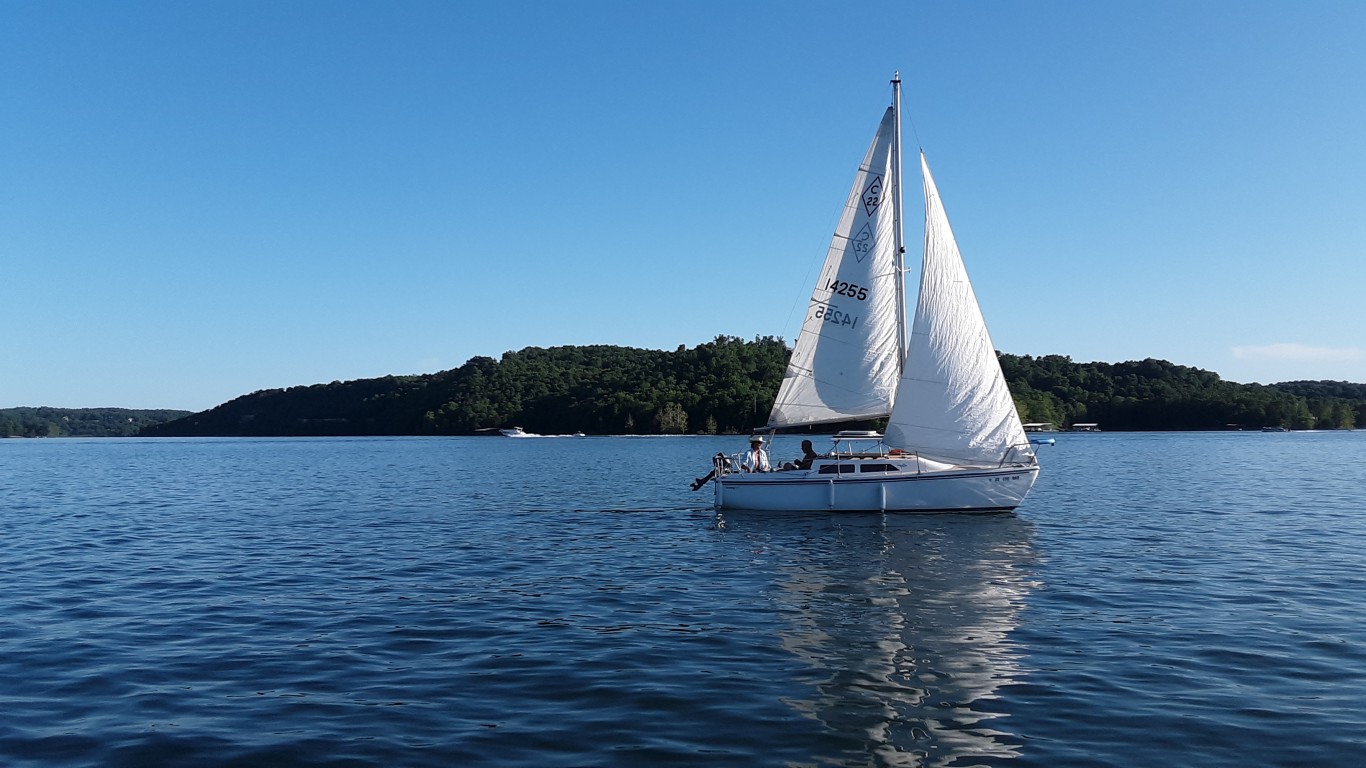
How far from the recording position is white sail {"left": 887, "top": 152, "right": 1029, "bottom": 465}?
103ft

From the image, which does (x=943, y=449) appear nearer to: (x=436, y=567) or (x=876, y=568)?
(x=876, y=568)

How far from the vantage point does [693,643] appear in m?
14.6

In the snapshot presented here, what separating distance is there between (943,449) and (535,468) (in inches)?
1829

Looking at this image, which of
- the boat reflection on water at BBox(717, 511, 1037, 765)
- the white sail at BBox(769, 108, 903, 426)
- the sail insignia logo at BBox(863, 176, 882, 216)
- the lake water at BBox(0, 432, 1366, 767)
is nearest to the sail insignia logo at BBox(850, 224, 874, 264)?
the white sail at BBox(769, 108, 903, 426)

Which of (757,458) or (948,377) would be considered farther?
(757,458)

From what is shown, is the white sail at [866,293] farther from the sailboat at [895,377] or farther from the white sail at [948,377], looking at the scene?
the white sail at [948,377]

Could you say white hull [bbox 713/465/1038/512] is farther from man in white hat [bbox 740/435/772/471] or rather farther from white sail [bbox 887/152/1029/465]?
man in white hat [bbox 740/435/772/471]

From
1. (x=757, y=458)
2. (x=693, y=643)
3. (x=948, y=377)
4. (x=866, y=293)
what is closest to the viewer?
(x=693, y=643)

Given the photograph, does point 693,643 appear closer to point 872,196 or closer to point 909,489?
point 909,489

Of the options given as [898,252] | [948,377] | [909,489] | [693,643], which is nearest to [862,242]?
[898,252]

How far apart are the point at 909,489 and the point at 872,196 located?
1059 cm

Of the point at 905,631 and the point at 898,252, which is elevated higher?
the point at 898,252

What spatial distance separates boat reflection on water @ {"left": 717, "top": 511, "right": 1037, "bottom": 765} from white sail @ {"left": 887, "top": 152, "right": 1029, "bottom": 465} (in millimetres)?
3581

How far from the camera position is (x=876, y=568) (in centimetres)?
2194
